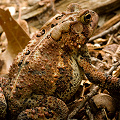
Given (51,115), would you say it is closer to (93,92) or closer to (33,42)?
(93,92)

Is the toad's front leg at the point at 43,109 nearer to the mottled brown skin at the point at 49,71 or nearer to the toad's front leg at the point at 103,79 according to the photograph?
the mottled brown skin at the point at 49,71

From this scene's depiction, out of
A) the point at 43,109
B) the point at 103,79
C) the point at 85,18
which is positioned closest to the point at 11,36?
the point at 85,18

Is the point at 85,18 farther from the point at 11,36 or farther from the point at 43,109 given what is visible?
the point at 11,36

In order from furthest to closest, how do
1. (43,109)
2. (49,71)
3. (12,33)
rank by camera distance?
(12,33) → (49,71) → (43,109)

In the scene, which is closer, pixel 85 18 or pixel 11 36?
pixel 85 18

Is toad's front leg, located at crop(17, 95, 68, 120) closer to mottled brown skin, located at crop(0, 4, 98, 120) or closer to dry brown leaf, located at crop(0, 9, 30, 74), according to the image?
mottled brown skin, located at crop(0, 4, 98, 120)

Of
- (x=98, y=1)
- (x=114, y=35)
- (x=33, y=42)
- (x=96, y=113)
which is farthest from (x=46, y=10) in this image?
(x=96, y=113)

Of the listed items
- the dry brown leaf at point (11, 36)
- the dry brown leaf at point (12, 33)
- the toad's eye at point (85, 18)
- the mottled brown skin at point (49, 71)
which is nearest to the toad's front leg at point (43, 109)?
the mottled brown skin at point (49, 71)
